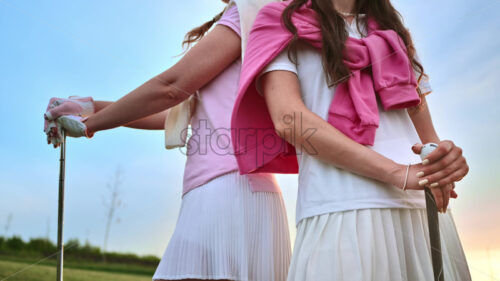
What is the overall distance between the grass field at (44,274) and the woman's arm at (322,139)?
40 centimetres

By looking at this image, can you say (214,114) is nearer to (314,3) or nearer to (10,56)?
(314,3)

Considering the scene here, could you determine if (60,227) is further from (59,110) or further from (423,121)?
(423,121)

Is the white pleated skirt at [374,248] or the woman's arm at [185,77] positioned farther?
the woman's arm at [185,77]

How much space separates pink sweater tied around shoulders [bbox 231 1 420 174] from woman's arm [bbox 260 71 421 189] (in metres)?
0.03

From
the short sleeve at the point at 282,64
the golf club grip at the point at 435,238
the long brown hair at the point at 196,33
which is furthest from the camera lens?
the long brown hair at the point at 196,33

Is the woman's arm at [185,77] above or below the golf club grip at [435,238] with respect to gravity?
above

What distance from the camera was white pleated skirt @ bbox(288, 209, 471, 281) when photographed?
64 centimetres

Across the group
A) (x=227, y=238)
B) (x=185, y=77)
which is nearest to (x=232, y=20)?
(x=185, y=77)

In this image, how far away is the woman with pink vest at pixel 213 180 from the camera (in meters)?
0.84

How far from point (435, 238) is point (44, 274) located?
625 mm

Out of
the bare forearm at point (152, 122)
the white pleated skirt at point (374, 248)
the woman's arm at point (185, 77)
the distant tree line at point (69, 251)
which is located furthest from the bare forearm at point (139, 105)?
the white pleated skirt at point (374, 248)

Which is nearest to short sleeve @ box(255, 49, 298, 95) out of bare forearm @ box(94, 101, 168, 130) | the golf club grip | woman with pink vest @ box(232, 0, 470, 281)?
woman with pink vest @ box(232, 0, 470, 281)

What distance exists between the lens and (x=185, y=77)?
35.0 inches

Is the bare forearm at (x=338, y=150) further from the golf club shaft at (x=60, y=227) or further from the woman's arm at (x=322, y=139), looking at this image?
the golf club shaft at (x=60, y=227)
